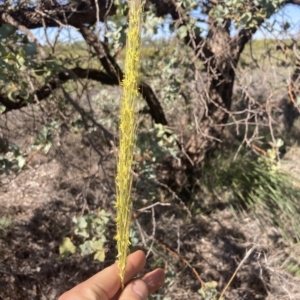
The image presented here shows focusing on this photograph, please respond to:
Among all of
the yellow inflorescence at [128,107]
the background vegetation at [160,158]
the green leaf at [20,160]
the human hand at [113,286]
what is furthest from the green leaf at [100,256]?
the yellow inflorescence at [128,107]

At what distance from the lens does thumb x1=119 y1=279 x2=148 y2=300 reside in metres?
0.99

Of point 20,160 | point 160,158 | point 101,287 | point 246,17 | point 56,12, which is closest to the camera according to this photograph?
point 101,287

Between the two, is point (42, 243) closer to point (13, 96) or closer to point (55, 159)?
point (55, 159)

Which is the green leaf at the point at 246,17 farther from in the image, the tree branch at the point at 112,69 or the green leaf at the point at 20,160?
the green leaf at the point at 20,160

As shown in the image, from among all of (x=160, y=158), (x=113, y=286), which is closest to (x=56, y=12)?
(x=160, y=158)

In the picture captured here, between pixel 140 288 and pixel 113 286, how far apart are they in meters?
0.06

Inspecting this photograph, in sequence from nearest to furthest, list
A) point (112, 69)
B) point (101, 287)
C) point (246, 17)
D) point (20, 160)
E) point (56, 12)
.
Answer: point (101, 287) < point (20, 160) < point (246, 17) < point (56, 12) < point (112, 69)

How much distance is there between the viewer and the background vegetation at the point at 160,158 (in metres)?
2.03

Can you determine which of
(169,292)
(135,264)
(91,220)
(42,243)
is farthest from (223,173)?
(135,264)

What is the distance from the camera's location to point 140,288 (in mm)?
1021

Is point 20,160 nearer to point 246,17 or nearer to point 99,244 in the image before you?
point 99,244

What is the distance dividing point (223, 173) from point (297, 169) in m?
0.73

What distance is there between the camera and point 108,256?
2717 millimetres

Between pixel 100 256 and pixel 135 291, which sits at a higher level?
pixel 135 291
